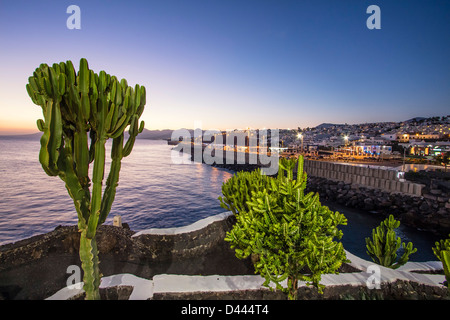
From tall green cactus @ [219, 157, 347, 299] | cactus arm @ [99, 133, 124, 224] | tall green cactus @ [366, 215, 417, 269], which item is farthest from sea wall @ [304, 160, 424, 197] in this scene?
cactus arm @ [99, 133, 124, 224]

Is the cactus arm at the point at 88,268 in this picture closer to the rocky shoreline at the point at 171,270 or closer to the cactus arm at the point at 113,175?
the rocky shoreline at the point at 171,270

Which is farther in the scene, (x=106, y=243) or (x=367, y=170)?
(x=367, y=170)

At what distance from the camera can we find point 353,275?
5074 mm

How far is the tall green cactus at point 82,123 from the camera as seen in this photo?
335cm

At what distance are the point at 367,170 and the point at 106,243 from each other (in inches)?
1159

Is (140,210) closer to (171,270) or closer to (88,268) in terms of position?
(171,270)

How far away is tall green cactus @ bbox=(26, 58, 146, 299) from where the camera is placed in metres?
3.35

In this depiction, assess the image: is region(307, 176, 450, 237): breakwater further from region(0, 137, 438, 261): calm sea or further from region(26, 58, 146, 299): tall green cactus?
region(26, 58, 146, 299): tall green cactus

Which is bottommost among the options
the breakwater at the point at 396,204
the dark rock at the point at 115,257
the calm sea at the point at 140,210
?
the calm sea at the point at 140,210

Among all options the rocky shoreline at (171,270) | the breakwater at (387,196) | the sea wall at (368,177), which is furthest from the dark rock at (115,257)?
the sea wall at (368,177)

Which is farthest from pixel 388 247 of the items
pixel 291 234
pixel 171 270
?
pixel 171 270

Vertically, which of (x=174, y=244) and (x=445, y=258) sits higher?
(x=445, y=258)
